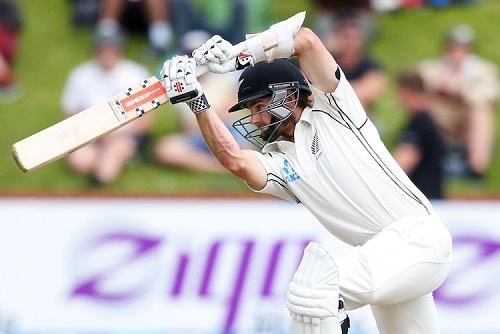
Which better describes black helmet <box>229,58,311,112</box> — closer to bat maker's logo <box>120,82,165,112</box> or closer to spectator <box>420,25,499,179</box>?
bat maker's logo <box>120,82,165,112</box>

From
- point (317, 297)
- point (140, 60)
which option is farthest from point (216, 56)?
point (140, 60)

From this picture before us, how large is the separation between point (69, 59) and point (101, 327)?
2.78m

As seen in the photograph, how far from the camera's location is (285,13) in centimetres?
929

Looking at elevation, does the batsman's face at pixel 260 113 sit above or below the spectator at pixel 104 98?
above

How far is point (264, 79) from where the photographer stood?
4.74m

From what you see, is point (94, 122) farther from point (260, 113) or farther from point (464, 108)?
point (464, 108)

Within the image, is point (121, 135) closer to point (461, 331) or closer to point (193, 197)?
point (193, 197)

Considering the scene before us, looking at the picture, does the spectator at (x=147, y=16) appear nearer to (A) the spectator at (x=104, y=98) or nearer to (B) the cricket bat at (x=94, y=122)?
(A) the spectator at (x=104, y=98)

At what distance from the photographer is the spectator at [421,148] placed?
811cm

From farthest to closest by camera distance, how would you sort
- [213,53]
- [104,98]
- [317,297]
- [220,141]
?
Result: [104,98]
[220,141]
[213,53]
[317,297]

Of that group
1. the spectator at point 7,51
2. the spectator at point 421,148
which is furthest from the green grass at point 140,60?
the spectator at point 421,148

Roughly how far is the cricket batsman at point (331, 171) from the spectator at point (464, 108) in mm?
3833

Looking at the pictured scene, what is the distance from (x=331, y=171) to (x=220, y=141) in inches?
19.1

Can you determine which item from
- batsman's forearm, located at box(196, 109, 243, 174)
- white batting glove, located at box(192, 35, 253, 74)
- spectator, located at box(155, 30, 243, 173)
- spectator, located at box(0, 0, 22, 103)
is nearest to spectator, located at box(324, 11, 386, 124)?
spectator, located at box(155, 30, 243, 173)
